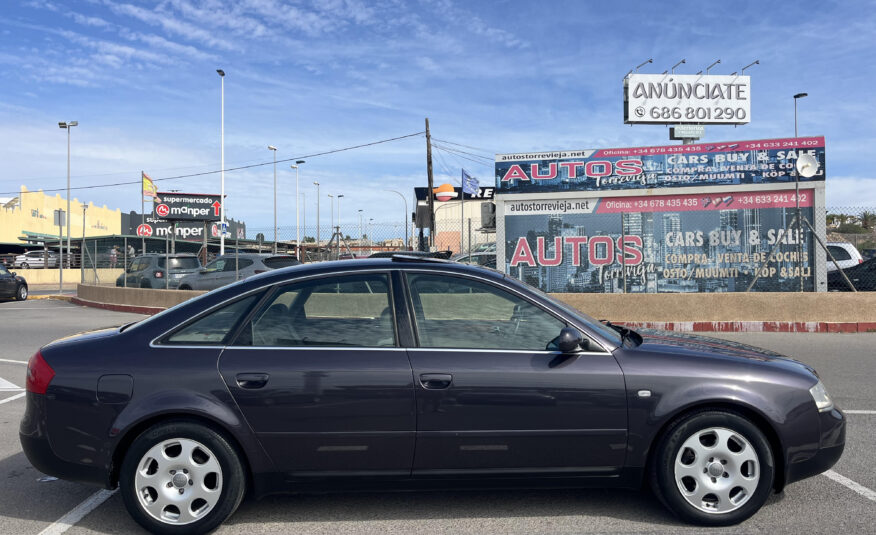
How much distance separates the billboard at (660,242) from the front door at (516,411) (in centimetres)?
1350

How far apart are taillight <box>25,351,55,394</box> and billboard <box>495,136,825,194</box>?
50.4 feet

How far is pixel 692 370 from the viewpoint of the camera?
11.6 feet

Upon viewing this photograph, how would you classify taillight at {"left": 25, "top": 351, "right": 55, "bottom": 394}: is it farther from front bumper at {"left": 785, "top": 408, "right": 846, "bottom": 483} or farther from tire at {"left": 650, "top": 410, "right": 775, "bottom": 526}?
front bumper at {"left": 785, "top": 408, "right": 846, "bottom": 483}

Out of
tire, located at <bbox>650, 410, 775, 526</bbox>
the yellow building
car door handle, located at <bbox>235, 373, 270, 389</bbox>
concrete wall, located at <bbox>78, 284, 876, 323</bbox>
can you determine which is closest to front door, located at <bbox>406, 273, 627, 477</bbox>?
tire, located at <bbox>650, 410, 775, 526</bbox>

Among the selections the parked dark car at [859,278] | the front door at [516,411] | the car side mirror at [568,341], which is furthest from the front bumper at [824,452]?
the parked dark car at [859,278]

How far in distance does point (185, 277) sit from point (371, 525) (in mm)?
16382

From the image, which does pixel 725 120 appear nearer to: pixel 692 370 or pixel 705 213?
pixel 705 213

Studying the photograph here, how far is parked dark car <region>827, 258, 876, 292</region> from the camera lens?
1709cm

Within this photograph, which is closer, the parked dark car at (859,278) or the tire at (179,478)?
the tire at (179,478)

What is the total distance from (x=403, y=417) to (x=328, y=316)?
2.48 ft

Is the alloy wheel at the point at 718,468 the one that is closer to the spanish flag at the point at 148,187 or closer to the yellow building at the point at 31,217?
the spanish flag at the point at 148,187

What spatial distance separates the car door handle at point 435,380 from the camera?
3449mm

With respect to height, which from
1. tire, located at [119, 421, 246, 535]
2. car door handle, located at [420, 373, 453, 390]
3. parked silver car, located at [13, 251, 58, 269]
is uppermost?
parked silver car, located at [13, 251, 58, 269]

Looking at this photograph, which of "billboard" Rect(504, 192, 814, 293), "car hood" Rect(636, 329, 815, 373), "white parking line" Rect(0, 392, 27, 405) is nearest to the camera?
"car hood" Rect(636, 329, 815, 373)
